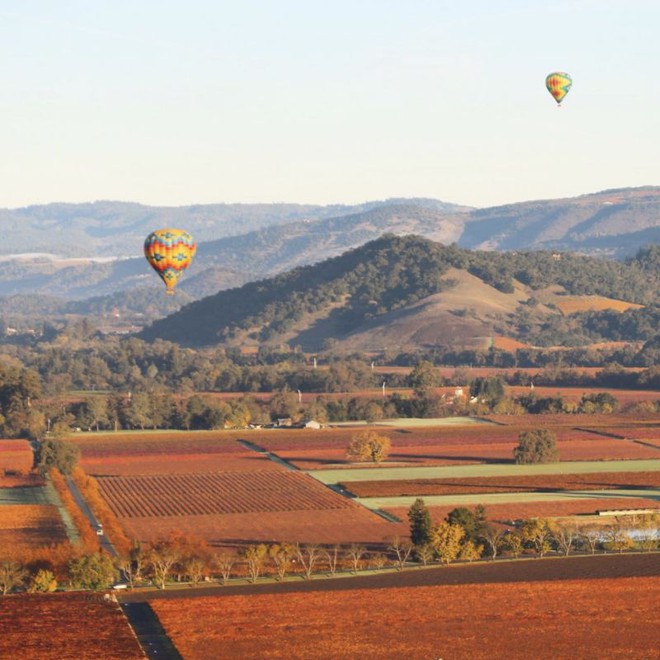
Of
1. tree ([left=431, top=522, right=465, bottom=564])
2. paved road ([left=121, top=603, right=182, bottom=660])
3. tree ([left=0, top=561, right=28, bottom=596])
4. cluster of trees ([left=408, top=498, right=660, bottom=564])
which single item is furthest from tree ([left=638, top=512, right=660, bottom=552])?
tree ([left=0, top=561, right=28, bottom=596])

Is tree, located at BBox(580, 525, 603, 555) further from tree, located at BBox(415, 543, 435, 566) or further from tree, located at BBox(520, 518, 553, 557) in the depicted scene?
tree, located at BBox(415, 543, 435, 566)

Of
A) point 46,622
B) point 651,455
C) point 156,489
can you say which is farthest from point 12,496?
point 651,455

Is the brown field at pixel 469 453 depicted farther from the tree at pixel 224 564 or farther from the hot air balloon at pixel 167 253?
the tree at pixel 224 564

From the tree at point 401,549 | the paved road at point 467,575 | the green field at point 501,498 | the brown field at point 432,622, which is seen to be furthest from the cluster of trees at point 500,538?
the green field at point 501,498

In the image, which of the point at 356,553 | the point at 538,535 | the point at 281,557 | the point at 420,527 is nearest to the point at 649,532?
the point at 538,535

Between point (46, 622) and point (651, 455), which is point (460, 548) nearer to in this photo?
point (46, 622)

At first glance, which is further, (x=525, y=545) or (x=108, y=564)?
(x=525, y=545)
